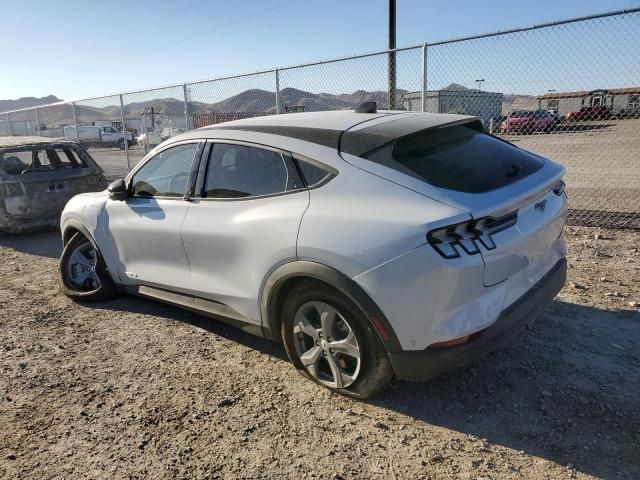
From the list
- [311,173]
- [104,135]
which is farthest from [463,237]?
[104,135]

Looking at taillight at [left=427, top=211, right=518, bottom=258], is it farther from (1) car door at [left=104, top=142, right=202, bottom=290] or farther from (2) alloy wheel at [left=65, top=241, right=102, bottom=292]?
(2) alloy wheel at [left=65, top=241, right=102, bottom=292]

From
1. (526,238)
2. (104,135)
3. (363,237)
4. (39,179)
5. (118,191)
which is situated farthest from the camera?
(104,135)

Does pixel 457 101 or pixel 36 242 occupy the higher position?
pixel 457 101

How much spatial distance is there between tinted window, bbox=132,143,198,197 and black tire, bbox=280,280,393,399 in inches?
55.2

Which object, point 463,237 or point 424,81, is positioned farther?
point 424,81

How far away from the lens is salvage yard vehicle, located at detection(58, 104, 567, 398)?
98.3 inches

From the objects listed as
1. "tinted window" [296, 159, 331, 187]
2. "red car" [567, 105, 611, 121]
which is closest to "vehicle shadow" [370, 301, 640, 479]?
"tinted window" [296, 159, 331, 187]

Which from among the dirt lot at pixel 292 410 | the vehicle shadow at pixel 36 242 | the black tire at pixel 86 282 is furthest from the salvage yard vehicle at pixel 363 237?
the vehicle shadow at pixel 36 242

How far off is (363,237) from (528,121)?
21.1 feet

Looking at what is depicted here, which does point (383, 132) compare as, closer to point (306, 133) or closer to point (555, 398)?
point (306, 133)

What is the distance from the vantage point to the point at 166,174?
13.4ft

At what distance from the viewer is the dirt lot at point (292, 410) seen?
2.54 meters

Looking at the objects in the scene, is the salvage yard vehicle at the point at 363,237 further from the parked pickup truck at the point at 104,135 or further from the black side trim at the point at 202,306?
the parked pickup truck at the point at 104,135

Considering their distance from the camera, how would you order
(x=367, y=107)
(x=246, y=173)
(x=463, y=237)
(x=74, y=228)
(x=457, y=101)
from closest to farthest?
(x=463, y=237) → (x=246, y=173) → (x=367, y=107) → (x=74, y=228) → (x=457, y=101)
